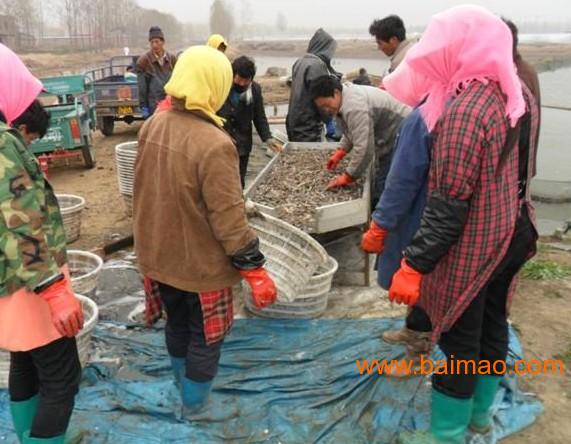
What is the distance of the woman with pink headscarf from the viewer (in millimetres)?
1629

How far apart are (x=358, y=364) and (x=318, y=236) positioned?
1.31m

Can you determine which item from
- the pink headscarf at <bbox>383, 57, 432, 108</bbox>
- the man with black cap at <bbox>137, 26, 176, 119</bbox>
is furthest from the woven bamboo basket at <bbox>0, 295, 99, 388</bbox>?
the man with black cap at <bbox>137, 26, 176, 119</bbox>

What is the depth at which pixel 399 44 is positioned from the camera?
4.64 meters

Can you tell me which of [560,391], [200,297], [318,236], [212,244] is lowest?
[560,391]

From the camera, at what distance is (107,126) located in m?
10.3

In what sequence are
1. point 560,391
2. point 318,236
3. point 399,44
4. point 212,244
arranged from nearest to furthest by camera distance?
point 212,244 → point 560,391 → point 318,236 → point 399,44

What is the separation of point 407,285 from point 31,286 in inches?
49.4

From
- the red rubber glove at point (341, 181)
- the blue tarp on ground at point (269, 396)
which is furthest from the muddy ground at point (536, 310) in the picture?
the red rubber glove at point (341, 181)

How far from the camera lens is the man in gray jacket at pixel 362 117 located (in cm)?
376

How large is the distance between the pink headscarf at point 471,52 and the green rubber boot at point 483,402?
3.72ft

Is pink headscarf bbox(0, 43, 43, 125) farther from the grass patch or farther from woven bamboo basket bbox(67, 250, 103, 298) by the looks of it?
the grass patch

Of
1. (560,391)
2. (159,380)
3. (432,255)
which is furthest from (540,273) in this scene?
(159,380)

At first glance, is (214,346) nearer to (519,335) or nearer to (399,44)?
(519,335)

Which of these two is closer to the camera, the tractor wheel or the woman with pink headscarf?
the woman with pink headscarf
